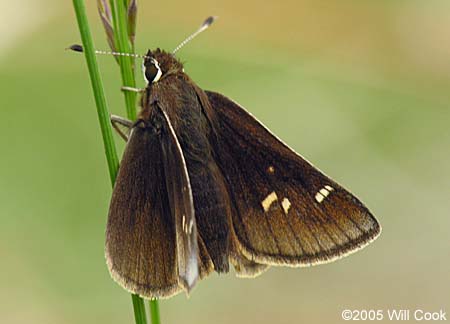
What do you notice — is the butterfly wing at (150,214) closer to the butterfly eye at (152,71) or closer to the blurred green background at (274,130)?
the butterfly eye at (152,71)

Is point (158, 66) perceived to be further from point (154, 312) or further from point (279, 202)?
point (154, 312)

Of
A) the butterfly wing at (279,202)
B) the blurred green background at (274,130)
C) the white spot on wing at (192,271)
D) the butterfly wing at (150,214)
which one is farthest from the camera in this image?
the blurred green background at (274,130)

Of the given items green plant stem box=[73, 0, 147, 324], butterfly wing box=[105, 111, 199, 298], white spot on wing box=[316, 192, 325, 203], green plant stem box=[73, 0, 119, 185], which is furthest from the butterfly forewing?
white spot on wing box=[316, 192, 325, 203]

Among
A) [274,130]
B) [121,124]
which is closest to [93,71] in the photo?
[121,124]

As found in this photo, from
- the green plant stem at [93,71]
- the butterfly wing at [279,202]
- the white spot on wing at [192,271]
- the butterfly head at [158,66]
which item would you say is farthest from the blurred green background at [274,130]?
the green plant stem at [93,71]

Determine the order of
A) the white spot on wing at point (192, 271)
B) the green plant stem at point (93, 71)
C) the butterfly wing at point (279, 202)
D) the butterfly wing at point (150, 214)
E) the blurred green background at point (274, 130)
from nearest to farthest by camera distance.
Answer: the green plant stem at point (93, 71), the white spot on wing at point (192, 271), the butterfly wing at point (150, 214), the butterfly wing at point (279, 202), the blurred green background at point (274, 130)

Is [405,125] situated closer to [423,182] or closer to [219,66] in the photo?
[423,182]
